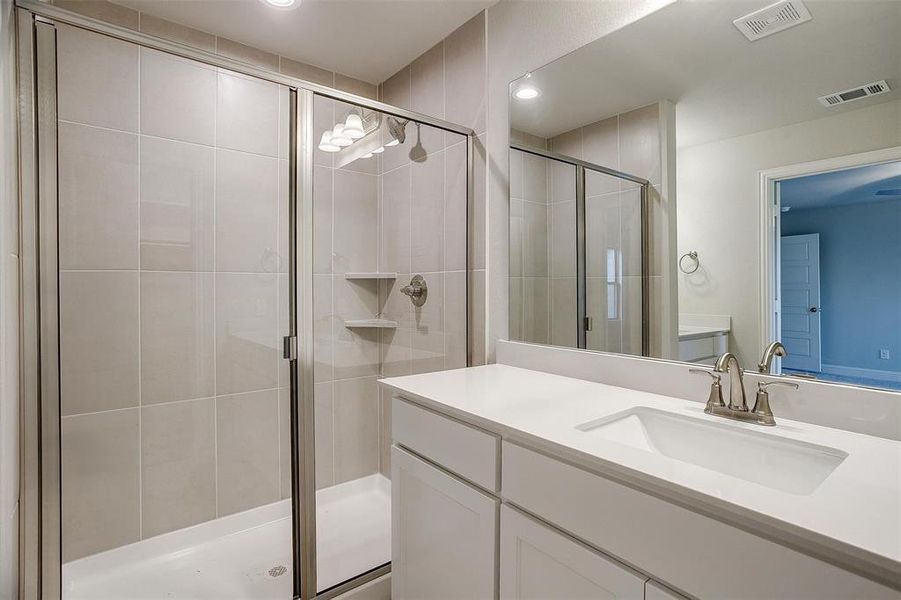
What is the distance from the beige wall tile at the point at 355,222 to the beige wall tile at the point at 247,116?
261 millimetres

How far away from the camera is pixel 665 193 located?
1.28 meters

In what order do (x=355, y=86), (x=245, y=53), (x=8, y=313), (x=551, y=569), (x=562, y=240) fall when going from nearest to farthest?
(x=551, y=569) < (x=8, y=313) < (x=562, y=240) < (x=245, y=53) < (x=355, y=86)

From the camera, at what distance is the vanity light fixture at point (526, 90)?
5.42ft

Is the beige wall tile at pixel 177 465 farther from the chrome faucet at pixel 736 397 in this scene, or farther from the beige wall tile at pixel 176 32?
the chrome faucet at pixel 736 397


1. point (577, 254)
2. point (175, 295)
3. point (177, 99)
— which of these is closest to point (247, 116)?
point (177, 99)

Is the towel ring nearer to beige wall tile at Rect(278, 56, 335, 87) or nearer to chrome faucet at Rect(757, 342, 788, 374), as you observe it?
chrome faucet at Rect(757, 342, 788, 374)

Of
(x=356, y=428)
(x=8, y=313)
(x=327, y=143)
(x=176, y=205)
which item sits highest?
(x=327, y=143)

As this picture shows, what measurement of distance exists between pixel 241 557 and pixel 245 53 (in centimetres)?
219

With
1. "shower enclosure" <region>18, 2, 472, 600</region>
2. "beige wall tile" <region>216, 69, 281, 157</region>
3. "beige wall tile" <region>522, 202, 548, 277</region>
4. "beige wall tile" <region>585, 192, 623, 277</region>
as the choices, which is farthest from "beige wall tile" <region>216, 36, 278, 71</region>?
"beige wall tile" <region>585, 192, 623, 277</region>

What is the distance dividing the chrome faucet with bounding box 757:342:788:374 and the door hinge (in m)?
1.35

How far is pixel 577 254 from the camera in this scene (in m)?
1.58

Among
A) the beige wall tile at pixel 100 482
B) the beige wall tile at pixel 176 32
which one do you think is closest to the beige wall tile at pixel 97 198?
the beige wall tile at pixel 100 482

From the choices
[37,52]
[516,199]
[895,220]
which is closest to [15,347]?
[37,52]

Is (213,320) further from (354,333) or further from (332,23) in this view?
Answer: (332,23)
